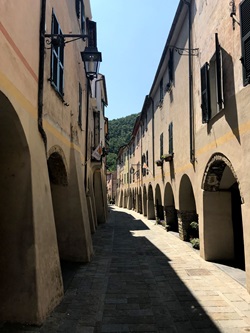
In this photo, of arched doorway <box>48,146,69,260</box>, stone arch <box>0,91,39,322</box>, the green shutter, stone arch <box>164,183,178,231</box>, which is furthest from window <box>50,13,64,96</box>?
stone arch <box>164,183,178,231</box>

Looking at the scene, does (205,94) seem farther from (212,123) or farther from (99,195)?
(99,195)

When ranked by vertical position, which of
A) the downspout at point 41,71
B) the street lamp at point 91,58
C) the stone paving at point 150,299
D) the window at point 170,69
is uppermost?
the window at point 170,69

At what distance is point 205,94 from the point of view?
898 centimetres

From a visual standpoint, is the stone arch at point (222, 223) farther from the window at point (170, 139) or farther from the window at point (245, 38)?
the window at point (170, 139)

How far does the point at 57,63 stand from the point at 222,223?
699cm

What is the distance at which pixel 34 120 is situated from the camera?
5566 mm

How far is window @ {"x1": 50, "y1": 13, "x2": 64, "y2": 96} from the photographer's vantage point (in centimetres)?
707

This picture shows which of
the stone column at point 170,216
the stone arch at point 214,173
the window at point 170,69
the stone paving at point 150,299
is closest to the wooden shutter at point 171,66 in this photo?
the window at point 170,69

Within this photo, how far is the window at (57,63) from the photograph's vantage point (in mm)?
7067

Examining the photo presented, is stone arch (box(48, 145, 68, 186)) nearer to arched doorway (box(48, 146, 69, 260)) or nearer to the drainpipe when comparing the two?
arched doorway (box(48, 146, 69, 260))

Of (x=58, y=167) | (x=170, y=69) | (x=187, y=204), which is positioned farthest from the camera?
(x=170, y=69)

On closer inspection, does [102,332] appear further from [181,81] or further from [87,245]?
[181,81]

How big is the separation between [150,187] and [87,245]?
14.3 metres

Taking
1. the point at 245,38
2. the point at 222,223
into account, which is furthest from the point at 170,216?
the point at 245,38
